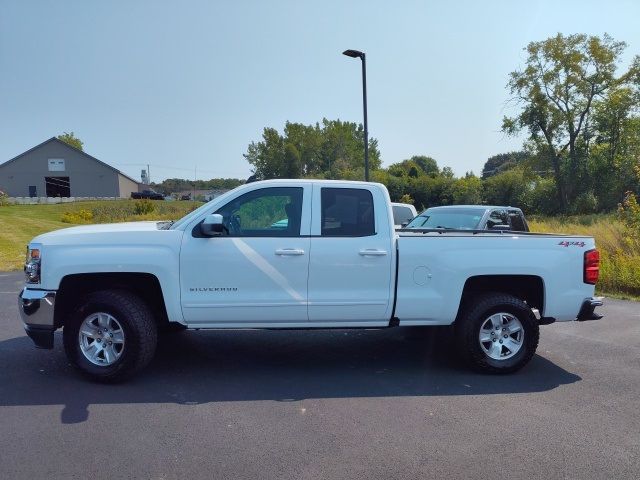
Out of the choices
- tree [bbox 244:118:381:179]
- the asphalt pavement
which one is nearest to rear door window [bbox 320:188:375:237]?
the asphalt pavement

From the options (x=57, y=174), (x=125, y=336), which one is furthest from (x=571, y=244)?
(x=57, y=174)

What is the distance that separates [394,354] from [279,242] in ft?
7.11

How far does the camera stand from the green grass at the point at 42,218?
1924 cm

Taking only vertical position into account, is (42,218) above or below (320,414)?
above

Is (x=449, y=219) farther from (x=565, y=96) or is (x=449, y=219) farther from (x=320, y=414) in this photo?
(x=565, y=96)

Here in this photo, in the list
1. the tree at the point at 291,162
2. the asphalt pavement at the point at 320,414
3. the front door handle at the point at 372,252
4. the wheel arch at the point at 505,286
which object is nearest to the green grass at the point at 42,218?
the asphalt pavement at the point at 320,414

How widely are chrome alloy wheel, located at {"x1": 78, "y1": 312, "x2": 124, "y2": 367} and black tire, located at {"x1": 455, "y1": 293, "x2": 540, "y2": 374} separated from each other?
3449 millimetres

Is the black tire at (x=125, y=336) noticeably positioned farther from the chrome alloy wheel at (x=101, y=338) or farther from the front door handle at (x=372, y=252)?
the front door handle at (x=372, y=252)

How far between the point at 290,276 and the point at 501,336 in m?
2.33

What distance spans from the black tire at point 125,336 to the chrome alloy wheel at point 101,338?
0.12 ft

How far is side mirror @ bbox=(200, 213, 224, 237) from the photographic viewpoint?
530cm

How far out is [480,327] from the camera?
19.2 ft

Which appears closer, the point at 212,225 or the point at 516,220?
the point at 212,225

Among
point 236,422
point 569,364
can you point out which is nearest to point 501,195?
point 569,364
